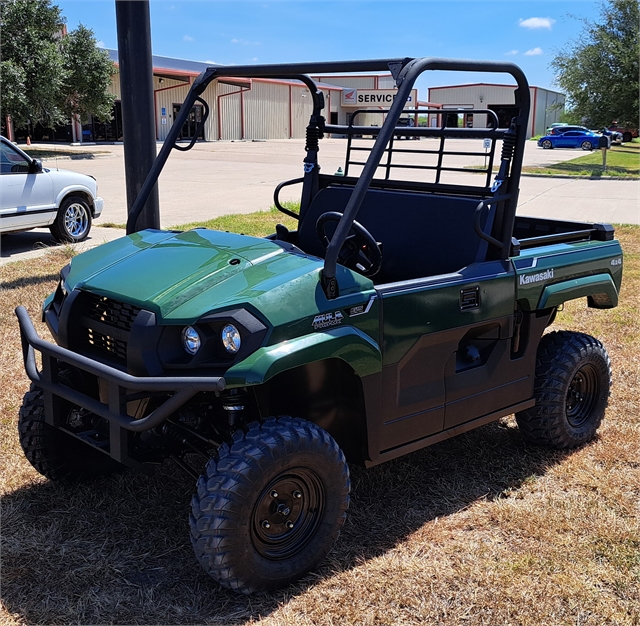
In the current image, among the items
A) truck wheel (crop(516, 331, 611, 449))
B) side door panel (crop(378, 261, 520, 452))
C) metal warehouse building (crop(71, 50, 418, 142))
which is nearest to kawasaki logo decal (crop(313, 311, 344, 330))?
side door panel (crop(378, 261, 520, 452))

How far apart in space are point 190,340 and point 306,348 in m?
0.44

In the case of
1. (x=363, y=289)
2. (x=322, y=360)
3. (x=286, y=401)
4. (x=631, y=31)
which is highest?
(x=631, y=31)

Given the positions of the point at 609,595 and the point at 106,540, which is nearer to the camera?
the point at 609,595

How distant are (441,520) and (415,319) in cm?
96

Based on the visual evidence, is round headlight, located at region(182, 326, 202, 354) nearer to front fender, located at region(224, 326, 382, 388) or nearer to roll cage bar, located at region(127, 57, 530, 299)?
front fender, located at region(224, 326, 382, 388)

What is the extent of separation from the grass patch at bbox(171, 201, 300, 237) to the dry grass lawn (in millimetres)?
6476

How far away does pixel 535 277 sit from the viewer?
12.3 feet

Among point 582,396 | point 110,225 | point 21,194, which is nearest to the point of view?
point 582,396

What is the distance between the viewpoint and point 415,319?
127 inches

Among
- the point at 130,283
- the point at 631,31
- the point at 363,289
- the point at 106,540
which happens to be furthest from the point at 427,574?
the point at 631,31

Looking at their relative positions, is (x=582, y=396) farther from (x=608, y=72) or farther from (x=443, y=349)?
(x=608, y=72)

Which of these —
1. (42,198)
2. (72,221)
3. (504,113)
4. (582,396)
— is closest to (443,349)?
(504,113)

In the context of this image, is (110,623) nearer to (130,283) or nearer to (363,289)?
(130,283)

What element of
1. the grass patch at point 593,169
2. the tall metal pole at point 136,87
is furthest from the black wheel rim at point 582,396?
the grass patch at point 593,169
